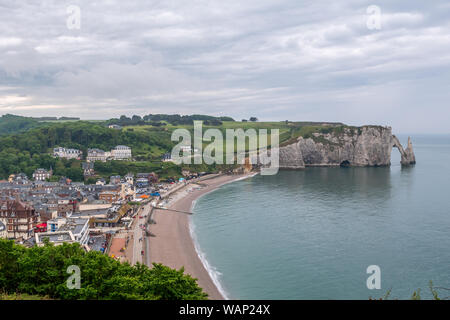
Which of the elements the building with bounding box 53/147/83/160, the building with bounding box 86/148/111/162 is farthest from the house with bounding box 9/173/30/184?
the building with bounding box 86/148/111/162

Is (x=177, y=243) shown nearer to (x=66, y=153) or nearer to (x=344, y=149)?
(x=66, y=153)

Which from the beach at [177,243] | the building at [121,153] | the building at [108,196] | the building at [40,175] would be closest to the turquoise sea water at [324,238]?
the beach at [177,243]

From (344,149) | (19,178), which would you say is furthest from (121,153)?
(344,149)

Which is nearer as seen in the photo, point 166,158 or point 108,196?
point 108,196

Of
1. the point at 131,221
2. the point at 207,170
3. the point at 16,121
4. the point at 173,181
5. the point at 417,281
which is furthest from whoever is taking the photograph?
the point at 16,121
